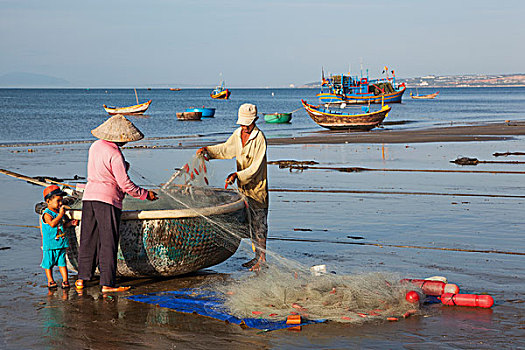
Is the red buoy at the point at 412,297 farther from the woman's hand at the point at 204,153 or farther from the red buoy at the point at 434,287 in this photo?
the woman's hand at the point at 204,153

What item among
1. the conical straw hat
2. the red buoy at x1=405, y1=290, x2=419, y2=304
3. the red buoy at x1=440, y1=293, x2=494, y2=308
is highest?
the conical straw hat

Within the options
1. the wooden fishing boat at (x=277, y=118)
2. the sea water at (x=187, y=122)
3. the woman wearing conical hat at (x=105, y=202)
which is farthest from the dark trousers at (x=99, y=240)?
the wooden fishing boat at (x=277, y=118)

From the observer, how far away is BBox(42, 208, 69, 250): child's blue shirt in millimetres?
5523

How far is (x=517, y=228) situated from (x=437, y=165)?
6.95 metres

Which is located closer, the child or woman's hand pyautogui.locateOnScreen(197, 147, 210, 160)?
the child

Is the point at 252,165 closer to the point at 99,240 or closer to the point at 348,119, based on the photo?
the point at 99,240

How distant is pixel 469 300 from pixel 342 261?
63.5 inches

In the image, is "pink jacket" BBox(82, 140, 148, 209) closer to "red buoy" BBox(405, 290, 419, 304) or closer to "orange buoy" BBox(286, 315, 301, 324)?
"orange buoy" BBox(286, 315, 301, 324)

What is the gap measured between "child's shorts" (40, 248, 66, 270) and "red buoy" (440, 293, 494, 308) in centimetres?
310

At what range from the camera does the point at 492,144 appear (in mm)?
20625

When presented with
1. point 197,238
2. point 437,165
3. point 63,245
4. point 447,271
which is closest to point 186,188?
point 197,238

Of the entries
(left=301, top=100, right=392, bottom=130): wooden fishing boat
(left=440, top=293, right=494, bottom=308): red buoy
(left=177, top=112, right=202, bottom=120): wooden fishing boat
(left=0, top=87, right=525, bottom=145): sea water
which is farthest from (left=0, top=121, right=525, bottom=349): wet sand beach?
(left=177, top=112, right=202, bottom=120): wooden fishing boat

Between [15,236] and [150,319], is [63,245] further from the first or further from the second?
[15,236]

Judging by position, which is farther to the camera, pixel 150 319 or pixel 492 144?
pixel 492 144
